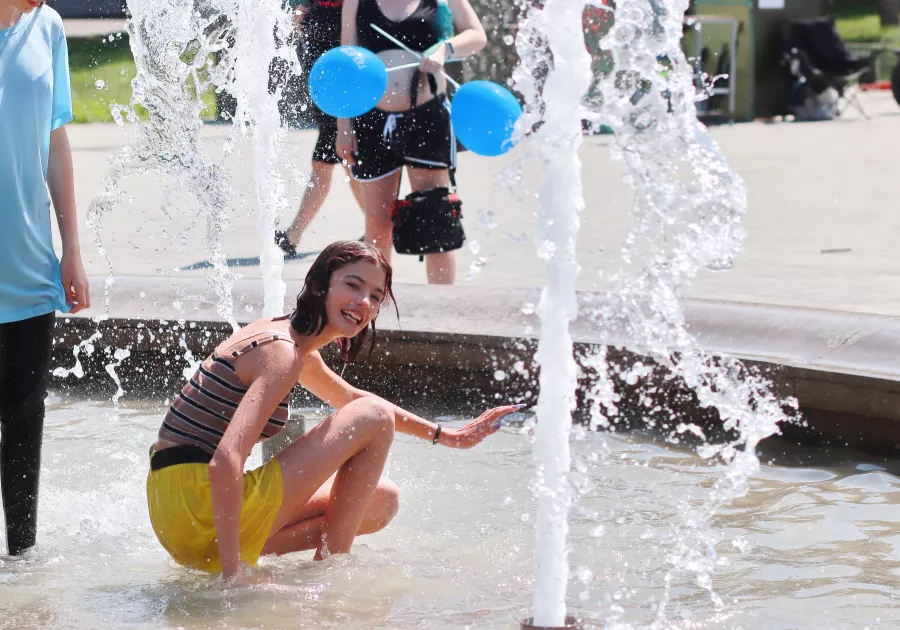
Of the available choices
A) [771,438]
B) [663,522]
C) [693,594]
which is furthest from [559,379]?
[771,438]

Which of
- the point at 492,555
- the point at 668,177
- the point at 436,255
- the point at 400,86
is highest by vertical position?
the point at 400,86

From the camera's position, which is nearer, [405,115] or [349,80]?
[349,80]

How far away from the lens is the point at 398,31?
506cm

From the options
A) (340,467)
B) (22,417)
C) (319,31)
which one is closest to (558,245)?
(340,467)

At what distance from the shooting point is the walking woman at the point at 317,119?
611 cm

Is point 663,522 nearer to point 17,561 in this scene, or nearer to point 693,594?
point 693,594

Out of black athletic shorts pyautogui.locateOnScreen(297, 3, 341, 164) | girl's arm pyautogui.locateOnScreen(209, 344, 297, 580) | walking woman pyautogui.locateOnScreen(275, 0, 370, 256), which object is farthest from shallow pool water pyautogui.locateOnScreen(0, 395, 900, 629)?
black athletic shorts pyautogui.locateOnScreen(297, 3, 341, 164)

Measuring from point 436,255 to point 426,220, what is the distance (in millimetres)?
227

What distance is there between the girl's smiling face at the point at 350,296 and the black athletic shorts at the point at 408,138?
7.19ft

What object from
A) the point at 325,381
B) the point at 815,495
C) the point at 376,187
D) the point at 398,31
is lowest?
the point at 815,495

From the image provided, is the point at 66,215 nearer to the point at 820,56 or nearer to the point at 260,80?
the point at 260,80

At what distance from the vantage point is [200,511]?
274 centimetres

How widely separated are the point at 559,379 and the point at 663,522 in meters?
1.04

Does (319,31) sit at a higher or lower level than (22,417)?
higher
